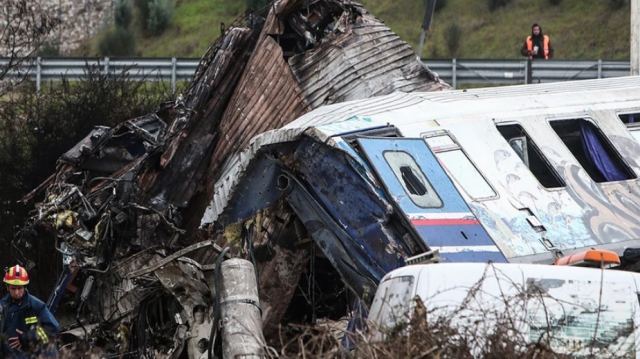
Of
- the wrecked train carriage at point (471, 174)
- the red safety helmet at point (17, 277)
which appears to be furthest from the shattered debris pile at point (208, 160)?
the red safety helmet at point (17, 277)

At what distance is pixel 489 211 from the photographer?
13500 mm

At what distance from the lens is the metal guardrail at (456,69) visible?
29.0 metres

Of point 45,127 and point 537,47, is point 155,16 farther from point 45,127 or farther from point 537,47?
point 45,127

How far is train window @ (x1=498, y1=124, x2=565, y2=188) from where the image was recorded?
1445 centimetres

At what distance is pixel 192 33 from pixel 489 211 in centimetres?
3486

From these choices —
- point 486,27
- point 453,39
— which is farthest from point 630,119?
point 486,27

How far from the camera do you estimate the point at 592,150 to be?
15.0 m

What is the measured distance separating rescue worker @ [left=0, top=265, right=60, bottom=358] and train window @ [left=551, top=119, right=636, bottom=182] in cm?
549

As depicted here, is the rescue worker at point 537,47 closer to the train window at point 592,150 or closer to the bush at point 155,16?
the train window at point 592,150

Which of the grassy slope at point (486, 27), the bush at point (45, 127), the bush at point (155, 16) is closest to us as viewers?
the bush at point (45, 127)

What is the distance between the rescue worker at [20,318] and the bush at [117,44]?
33.2m

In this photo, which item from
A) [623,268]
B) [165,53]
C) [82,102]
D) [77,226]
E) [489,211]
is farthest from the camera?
[165,53]

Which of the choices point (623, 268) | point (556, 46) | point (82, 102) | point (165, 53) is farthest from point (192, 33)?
point (623, 268)

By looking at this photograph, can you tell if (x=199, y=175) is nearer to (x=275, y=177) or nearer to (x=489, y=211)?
(x=275, y=177)
